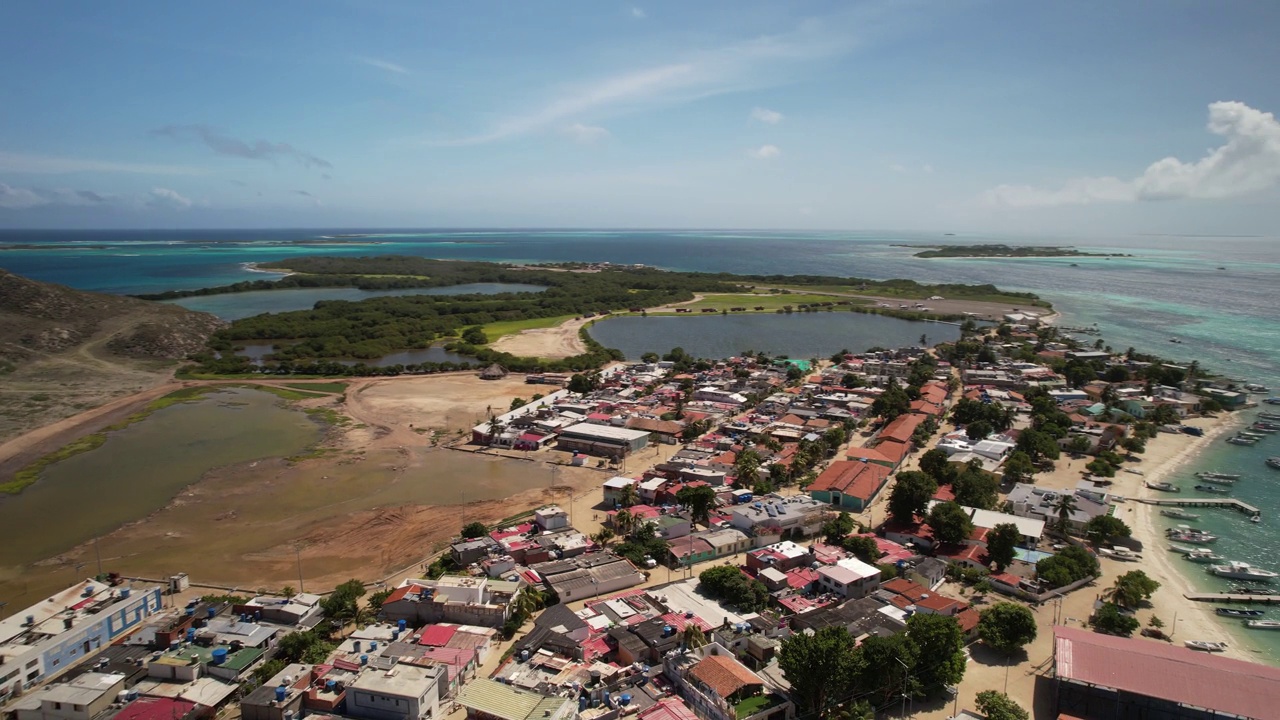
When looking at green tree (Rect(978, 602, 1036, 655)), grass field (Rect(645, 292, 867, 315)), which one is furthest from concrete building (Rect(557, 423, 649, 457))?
grass field (Rect(645, 292, 867, 315))

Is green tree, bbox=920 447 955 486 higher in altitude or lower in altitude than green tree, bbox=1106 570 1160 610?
higher

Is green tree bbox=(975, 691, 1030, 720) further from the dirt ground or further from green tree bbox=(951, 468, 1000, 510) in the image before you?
the dirt ground

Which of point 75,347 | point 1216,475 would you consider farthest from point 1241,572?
point 75,347

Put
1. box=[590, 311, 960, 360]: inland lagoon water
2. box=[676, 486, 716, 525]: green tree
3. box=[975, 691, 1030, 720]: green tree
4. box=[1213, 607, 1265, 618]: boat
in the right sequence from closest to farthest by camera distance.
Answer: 1. box=[975, 691, 1030, 720]: green tree
2. box=[1213, 607, 1265, 618]: boat
3. box=[676, 486, 716, 525]: green tree
4. box=[590, 311, 960, 360]: inland lagoon water

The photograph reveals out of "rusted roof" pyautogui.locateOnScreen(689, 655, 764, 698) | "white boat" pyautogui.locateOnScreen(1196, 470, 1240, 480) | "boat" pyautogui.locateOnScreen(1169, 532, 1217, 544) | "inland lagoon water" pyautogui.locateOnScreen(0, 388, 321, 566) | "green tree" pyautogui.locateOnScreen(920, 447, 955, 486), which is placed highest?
"green tree" pyautogui.locateOnScreen(920, 447, 955, 486)

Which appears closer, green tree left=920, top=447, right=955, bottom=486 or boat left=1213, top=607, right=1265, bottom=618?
boat left=1213, top=607, right=1265, bottom=618

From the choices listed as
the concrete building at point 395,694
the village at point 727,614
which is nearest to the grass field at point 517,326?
the village at point 727,614

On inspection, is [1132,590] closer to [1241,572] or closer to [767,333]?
[1241,572]
